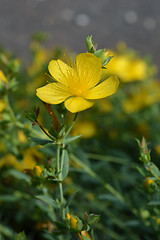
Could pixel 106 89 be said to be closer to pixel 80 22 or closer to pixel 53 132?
pixel 53 132

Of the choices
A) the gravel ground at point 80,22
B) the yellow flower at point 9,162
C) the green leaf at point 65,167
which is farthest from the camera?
the gravel ground at point 80,22

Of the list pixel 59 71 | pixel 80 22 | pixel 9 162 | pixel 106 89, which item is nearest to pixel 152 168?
pixel 106 89

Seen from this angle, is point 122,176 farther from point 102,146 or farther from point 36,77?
point 36,77

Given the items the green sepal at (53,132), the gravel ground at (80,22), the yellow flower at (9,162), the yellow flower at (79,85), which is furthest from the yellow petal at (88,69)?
the gravel ground at (80,22)

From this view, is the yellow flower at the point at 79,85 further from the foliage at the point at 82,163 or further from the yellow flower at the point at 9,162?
the yellow flower at the point at 9,162

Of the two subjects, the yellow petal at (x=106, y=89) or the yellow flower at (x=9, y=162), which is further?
the yellow flower at (x=9, y=162)

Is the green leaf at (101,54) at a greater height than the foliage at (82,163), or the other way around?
the green leaf at (101,54)

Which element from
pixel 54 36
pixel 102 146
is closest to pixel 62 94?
pixel 102 146

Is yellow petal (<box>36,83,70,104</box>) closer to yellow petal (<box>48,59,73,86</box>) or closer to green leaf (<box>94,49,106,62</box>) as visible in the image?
yellow petal (<box>48,59,73,86</box>)
